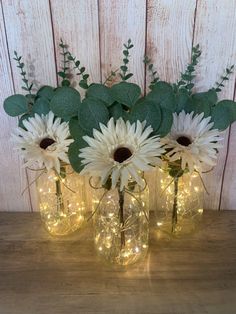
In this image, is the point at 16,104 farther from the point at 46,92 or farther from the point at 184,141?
the point at 184,141

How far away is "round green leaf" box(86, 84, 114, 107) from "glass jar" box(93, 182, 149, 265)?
0.25m

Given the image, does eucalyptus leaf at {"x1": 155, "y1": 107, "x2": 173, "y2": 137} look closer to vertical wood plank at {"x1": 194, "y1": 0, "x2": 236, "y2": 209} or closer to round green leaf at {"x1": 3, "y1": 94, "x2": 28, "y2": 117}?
vertical wood plank at {"x1": 194, "y1": 0, "x2": 236, "y2": 209}

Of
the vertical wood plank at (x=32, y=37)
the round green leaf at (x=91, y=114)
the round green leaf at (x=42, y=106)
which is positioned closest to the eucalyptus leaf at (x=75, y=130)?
the round green leaf at (x=91, y=114)

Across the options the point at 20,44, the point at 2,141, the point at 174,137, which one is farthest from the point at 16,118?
the point at 174,137

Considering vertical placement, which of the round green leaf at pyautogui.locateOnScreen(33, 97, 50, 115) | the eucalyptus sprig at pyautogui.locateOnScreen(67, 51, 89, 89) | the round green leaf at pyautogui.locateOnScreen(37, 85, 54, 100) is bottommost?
the round green leaf at pyautogui.locateOnScreen(33, 97, 50, 115)

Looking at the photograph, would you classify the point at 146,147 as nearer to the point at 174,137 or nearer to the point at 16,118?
the point at 174,137

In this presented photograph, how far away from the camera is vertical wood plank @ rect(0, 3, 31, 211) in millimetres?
932

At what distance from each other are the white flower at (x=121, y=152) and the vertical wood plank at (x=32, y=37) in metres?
0.30

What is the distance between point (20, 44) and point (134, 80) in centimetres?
30

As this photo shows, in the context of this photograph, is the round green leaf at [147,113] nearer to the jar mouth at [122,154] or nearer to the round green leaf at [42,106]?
the jar mouth at [122,154]

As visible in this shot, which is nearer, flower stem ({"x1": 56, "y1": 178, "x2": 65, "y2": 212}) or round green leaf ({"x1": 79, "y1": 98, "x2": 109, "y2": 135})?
round green leaf ({"x1": 79, "y1": 98, "x2": 109, "y2": 135})

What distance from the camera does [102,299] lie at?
829 mm

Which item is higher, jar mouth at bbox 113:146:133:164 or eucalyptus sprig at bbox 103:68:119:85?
eucalyptus sprig at bbox 103:68:119:85

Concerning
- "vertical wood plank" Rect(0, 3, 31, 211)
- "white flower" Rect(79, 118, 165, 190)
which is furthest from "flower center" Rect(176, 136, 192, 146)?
"vertical wood plank" Rect(0, 3, 31, 211)
